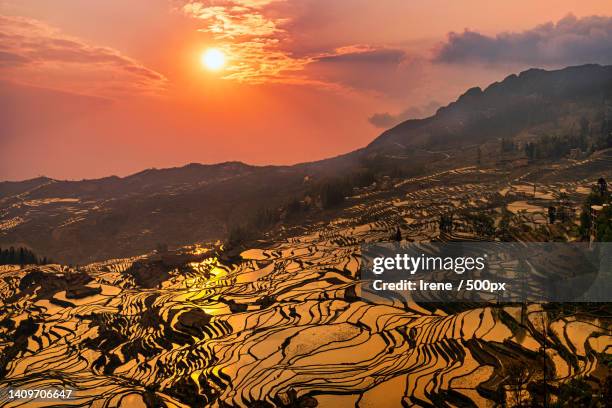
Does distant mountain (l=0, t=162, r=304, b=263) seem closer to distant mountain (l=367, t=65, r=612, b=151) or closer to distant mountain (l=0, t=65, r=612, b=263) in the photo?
distant mountain (l=0, t=65, r=612, b=263)

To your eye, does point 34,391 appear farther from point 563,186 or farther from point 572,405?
point 563,186

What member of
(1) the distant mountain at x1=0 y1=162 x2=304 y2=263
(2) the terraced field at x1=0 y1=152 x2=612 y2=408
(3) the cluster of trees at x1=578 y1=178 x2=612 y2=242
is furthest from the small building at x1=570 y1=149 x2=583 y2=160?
(1) the distant mountain at x1=0 y1=162 x2=304 y2=263

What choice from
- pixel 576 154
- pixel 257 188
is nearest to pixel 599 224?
pixel 576 154

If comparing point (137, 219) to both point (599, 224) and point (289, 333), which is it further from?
point (599, 224)

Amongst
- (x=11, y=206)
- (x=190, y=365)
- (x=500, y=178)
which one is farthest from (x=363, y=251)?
(x=11, y=206)

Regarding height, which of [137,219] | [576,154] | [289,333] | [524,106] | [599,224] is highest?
[524,106]

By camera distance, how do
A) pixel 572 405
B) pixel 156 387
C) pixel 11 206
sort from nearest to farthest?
pixel 572 405
pixel 156 387
pixel 11 206

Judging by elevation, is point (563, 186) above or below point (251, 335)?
above
